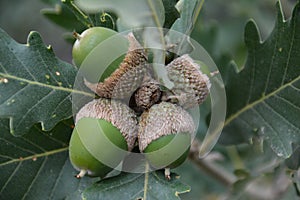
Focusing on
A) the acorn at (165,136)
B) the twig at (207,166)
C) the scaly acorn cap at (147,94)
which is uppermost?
the scaly acorn cap at (147,94)

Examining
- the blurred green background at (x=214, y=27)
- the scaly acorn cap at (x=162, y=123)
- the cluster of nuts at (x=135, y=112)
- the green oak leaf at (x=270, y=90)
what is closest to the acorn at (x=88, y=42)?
the cluster of nuts at (x=135, y=112)

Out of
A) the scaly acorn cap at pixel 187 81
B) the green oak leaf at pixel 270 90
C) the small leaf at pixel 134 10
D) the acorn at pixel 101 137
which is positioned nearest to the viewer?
the small leaf at pixel 134 10

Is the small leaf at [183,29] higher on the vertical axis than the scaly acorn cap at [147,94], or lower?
higher

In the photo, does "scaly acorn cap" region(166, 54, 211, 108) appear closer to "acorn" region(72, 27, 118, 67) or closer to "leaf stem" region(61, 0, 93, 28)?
"acorn" region(72, 27, 118, 67)

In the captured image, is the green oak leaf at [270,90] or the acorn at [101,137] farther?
the green oak leaf at [270,90]

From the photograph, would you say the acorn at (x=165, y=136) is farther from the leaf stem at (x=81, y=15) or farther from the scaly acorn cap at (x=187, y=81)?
the leaf stem at (x=81, y=15)

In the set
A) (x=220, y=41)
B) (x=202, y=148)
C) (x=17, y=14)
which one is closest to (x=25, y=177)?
(x=202, y=148)

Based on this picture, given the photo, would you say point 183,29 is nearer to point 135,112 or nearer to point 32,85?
point 135,112
